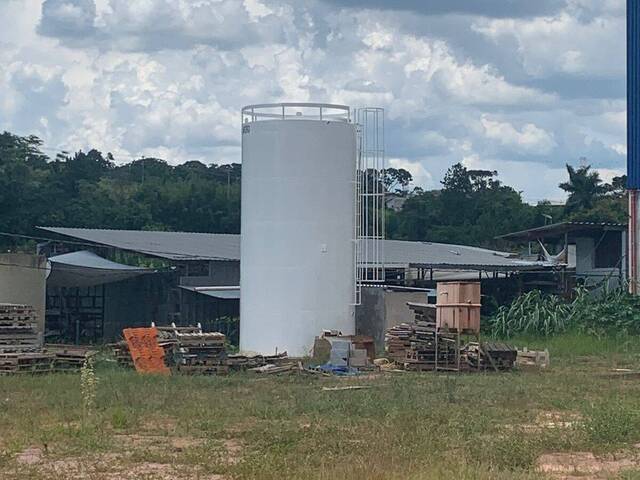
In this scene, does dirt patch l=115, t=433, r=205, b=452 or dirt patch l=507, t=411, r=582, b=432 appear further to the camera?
dirt patch l=507, t=411, r=582, b=432

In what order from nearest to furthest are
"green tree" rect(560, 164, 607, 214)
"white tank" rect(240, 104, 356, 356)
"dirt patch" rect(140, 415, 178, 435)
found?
"dirt patch" rect(140, 415, 178, 435) → "white tank" rect(240, 104, 356, 356) → "green tree" rect(560, 164, 607, 214)

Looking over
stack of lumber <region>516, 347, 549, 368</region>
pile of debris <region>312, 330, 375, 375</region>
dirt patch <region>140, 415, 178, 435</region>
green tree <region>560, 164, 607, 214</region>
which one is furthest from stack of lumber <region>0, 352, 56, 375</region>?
green tree <region>560, 164, 607, 214</region>

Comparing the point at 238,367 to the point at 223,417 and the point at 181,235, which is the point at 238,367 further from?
the point at 181,235

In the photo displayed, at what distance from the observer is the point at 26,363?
76.9ft

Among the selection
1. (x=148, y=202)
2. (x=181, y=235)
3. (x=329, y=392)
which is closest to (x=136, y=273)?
(x=181, y=235)

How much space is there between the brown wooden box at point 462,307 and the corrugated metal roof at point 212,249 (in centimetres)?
1120

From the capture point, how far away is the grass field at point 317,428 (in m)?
12.0

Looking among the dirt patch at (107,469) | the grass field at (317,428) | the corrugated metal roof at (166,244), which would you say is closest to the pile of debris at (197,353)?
the grass field at (317,428)

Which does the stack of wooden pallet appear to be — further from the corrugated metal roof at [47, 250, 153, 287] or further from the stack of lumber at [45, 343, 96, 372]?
the corrugated metal roof at [47, 250, 153, 287]

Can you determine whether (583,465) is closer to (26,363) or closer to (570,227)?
(26,363)

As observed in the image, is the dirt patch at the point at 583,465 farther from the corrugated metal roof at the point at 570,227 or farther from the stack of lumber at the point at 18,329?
the corrugated metal roof at the point at 570,227

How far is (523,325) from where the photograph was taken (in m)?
33.4

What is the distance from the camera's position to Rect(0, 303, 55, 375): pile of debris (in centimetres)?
2333

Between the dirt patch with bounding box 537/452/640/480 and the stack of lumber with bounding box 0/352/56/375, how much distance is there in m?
13.4
